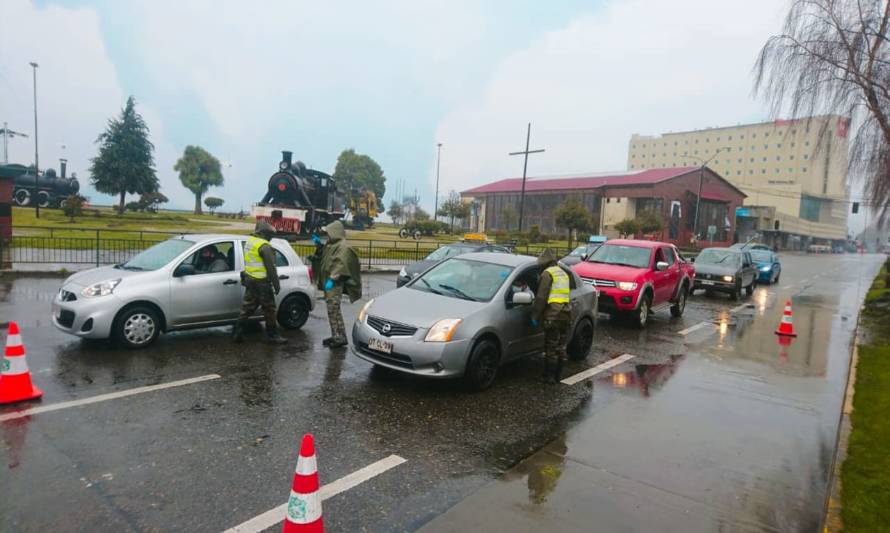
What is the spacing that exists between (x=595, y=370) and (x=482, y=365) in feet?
7.64

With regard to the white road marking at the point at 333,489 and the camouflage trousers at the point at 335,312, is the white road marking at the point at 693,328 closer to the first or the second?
the camouflage trousers at the point at 335,312

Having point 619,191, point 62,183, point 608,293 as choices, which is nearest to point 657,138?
point 619,191

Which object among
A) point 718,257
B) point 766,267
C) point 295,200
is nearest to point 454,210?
point 295,200

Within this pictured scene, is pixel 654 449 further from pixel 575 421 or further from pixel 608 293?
pixel 608 293

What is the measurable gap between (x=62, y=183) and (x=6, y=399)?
52.1m

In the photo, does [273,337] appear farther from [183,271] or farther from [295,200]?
[295,200]

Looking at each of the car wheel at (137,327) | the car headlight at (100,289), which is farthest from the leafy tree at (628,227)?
the car headlight at (100,289)

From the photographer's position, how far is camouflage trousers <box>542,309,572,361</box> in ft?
23.0

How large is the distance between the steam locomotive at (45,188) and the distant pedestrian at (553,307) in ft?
169

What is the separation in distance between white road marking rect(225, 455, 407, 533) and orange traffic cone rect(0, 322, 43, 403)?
351cm

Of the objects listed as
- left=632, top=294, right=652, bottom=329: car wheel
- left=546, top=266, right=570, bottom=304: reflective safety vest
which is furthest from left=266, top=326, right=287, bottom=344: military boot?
left=632, top=294, right=652, bottom=329: car wheel

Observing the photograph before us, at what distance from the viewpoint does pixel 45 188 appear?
4703cm

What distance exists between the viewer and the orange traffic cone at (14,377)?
17.7 feet

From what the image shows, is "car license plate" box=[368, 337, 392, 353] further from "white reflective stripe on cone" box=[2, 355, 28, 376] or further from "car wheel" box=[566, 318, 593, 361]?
"white reflective stripe on cone" box=[2, 355, 28, 376]
